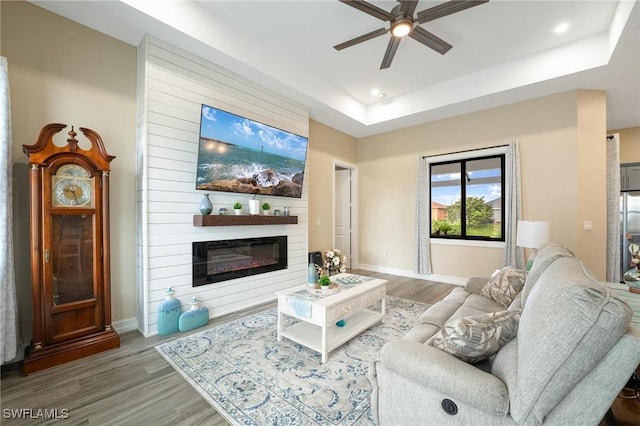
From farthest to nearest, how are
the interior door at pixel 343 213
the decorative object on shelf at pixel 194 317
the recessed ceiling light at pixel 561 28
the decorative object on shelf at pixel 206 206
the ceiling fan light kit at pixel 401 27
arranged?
1. the interior door at pixel 343 213
2. the decorative object on shelf at pixel 206 206
3. the recessed ceiling light at pixel 561 28
4. the decorative object on shelf at pixel 194 317
5. the ceiling fan light kit at pixel 401 27

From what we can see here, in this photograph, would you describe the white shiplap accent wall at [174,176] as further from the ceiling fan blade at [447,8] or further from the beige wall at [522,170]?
the beige wall at [522,170]

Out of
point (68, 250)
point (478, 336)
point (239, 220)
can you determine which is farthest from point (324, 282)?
point (68, 250)

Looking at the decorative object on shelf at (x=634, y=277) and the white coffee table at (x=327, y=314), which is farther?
the white coffee table at (x=327, y=314)

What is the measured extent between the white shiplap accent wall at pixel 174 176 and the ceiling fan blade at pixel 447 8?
2382 millimetres

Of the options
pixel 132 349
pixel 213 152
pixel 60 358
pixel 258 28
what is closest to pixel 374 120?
pixel 258 28

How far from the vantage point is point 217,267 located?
3.41m

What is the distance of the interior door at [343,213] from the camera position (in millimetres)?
6301

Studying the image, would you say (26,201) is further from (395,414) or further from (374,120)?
(374,120)

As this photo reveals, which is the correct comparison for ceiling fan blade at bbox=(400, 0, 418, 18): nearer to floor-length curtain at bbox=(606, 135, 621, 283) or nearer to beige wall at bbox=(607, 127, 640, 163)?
floor-length curtain at bbox=(606, 135, 621, 283)

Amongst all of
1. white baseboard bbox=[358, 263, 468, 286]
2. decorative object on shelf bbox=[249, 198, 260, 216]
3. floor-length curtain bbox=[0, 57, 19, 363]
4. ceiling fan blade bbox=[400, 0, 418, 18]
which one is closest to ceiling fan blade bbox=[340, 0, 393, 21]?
ceiling fan blade bbox=[400, 0, 418, 18]

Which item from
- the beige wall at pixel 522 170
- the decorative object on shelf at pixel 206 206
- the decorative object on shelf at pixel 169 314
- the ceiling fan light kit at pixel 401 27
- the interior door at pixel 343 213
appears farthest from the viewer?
the interior door at pixel 343 213

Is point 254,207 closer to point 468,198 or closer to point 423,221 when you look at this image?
point 423,221

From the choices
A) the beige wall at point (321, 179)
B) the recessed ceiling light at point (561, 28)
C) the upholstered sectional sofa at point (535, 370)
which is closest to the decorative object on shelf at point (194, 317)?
the upholstered sectional sofa at point (535, 370)

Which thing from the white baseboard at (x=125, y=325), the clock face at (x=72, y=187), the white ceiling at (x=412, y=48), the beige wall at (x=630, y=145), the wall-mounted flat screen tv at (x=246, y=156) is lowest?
the white baseboard at (x=125, y=325)
